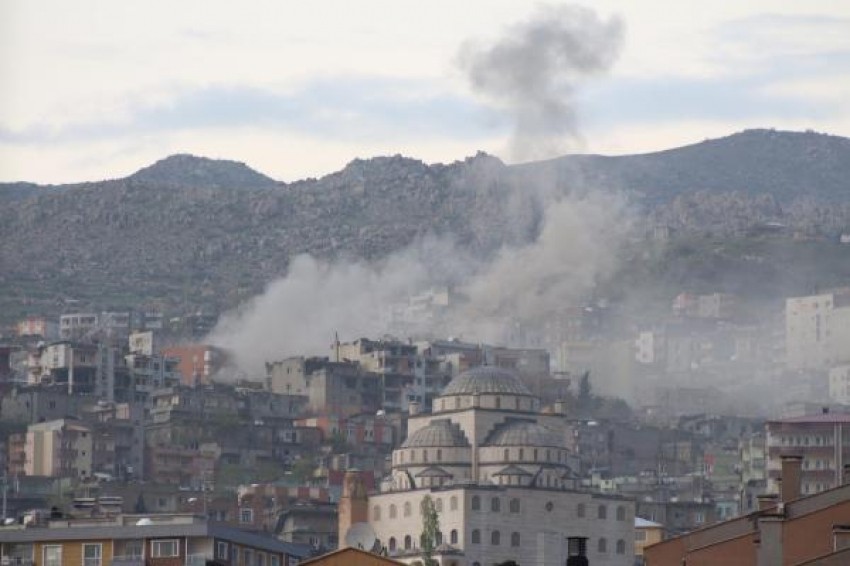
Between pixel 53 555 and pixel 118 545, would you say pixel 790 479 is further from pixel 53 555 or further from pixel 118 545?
pixel 53 555

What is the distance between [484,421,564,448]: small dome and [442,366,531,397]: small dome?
3.21 meters

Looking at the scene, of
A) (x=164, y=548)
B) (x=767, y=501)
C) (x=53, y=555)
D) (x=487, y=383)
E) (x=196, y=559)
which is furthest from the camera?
(x=487, y=383)

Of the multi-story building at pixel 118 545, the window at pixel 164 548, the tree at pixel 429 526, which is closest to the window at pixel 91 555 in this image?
the multi-story building at pixel 118 545

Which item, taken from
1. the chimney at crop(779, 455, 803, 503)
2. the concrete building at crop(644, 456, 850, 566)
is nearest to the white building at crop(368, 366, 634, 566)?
the concrete building at crop(644, 456, 850, 566)

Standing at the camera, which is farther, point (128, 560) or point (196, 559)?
point (196, 559)

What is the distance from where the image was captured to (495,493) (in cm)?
17212

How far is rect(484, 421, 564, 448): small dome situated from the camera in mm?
180500

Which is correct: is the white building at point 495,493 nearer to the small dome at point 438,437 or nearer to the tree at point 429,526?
the small dome at point 438,437

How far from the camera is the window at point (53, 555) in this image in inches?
3066

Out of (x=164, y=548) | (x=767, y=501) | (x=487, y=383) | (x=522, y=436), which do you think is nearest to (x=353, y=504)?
(x=522, y=436)

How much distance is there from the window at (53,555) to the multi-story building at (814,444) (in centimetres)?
9284

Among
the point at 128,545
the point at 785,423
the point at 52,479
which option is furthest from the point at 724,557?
the point at 52,479

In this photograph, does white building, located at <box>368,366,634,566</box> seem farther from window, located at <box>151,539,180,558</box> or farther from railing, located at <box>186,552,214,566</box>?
railing, located at <box>186,552,214,566</box>

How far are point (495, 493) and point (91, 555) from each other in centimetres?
9486
